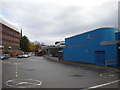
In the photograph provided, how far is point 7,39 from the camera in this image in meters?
83.8

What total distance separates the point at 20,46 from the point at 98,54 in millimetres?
88787

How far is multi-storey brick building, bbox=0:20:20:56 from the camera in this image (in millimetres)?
74400

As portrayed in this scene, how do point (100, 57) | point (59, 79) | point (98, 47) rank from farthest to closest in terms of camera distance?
point (98, 47)
point (100, 57)
point (59, 79)

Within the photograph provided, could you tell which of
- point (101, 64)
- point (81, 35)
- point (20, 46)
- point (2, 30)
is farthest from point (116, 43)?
point (20, 46)

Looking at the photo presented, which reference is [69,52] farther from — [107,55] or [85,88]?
[85,88]

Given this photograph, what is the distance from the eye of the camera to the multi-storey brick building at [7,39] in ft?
244

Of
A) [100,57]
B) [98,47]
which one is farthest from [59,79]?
[98,47]

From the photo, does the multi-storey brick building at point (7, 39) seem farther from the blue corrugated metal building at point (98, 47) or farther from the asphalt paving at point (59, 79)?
the asphalt paving at point (59, 79)

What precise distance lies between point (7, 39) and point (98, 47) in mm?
66943

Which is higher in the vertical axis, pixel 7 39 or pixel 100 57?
pixel 7 39

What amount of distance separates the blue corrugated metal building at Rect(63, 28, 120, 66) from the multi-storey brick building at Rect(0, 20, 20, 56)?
135 feet

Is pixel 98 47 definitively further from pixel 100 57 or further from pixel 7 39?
pixel 7 39

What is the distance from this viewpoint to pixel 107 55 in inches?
933

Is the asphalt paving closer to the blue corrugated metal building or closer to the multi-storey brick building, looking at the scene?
the blue corrugated metal building
